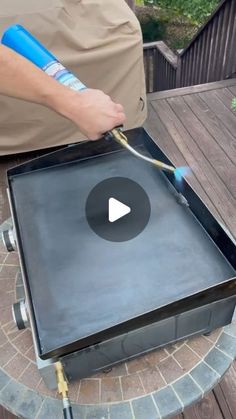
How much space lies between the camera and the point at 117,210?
1.19 m

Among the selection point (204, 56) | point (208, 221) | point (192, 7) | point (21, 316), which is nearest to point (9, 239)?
point (21, 316)

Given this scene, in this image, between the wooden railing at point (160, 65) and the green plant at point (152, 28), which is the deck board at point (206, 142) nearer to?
the wooden railing at point (160, 65)

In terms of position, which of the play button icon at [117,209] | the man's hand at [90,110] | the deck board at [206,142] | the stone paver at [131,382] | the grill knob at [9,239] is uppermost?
the man's hand at [90,110]

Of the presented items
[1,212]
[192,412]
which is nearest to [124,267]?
[192,412]

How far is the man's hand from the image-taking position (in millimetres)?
1049

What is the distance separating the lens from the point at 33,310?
1.02 metres

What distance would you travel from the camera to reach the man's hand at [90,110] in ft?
3.44

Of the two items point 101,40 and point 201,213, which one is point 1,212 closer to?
point 101,40

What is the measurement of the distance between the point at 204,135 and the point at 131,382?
87.8 inches

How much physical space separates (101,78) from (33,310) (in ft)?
6.48

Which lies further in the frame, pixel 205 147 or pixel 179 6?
pixel 179 6

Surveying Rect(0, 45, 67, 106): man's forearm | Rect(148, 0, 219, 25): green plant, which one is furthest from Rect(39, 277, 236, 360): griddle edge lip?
Rect(148, 0, 219, 25): green plant

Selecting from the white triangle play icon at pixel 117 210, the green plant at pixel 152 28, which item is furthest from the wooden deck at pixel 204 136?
the green plant at pixel 152 28

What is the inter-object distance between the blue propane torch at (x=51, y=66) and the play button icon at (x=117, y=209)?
5.5 inches
